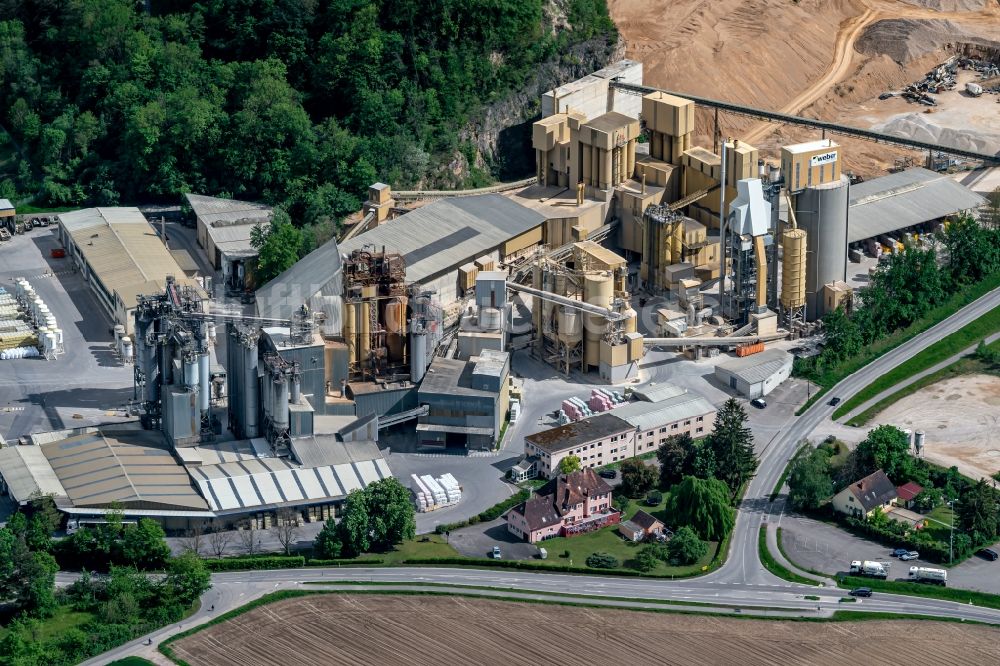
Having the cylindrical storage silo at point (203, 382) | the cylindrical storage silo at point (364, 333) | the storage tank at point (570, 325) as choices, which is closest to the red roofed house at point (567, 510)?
the cylindrical storage silo at point (364, 333)

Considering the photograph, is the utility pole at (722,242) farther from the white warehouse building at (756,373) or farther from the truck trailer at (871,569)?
the truck trailer at (871,569)

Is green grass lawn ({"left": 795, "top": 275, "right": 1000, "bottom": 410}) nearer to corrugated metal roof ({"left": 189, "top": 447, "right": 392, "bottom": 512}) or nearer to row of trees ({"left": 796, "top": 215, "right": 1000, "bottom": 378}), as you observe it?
row of trees ({"left": 796, "top": 215, "right": 1000, "bottom": 378})

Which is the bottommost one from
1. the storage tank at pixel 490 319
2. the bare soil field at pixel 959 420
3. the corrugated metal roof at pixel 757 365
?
the bare soil field at pixel 959 420

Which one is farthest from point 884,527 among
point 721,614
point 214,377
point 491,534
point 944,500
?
point 214,377

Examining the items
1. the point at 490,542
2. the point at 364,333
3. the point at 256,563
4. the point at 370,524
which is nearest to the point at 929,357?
the point at 490,542

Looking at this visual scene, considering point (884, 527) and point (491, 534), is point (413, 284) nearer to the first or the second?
point (491, 534)

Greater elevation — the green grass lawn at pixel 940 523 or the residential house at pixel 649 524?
the residential house at pixel 649 524

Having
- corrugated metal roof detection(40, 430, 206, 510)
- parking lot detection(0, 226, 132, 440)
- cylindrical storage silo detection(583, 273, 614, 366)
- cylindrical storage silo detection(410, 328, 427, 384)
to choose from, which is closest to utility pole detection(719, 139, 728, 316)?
cylindrical storage silo detection(583, 273, 614, 366)
